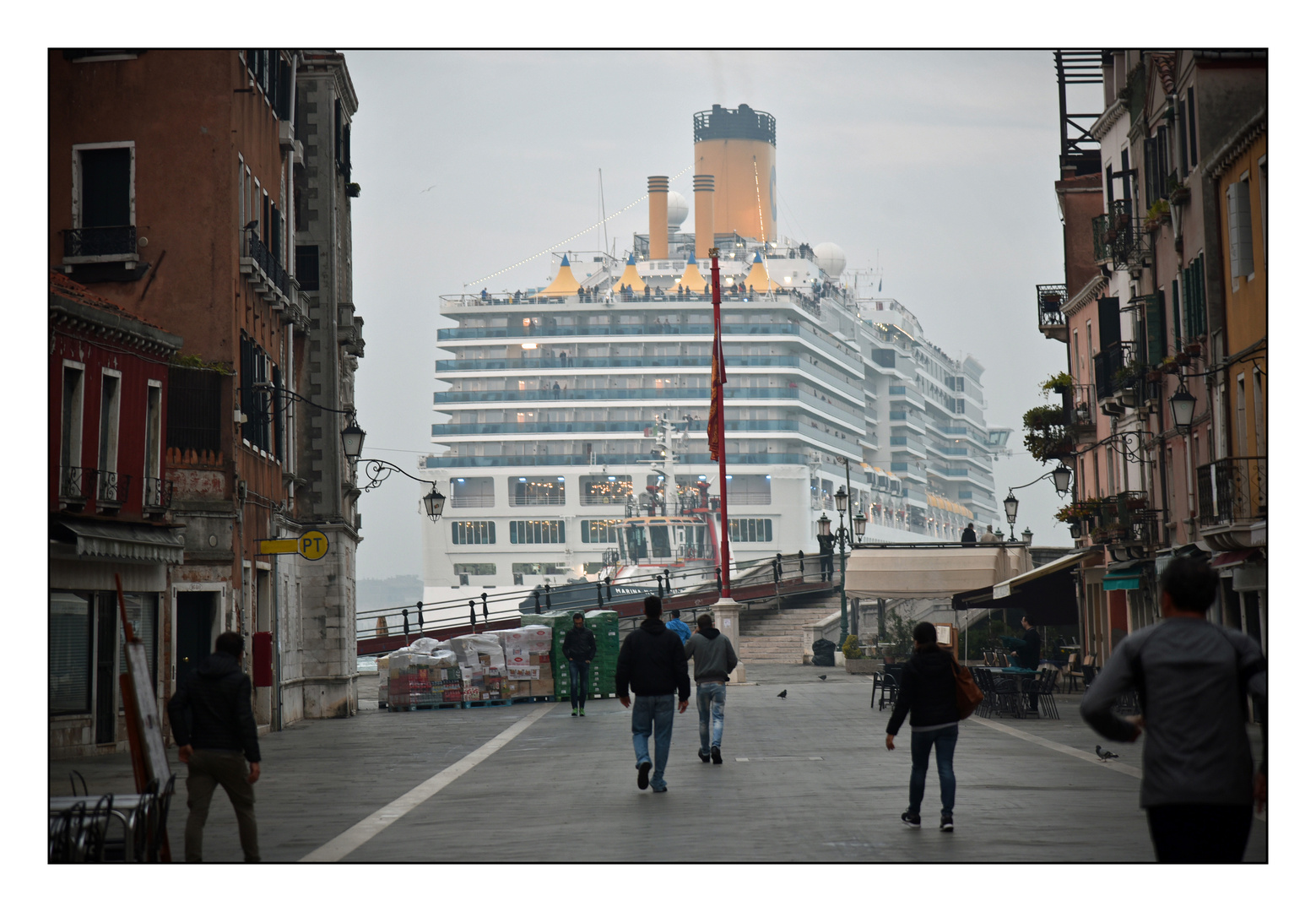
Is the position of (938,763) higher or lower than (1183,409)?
lower

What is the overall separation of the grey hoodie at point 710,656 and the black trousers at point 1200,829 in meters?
10.0

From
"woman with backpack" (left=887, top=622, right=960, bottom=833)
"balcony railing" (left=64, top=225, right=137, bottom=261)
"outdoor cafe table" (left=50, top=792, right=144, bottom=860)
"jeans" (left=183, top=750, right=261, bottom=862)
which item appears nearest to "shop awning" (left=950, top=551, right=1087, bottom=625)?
"balcony railing" (left=64, top=225, right=137, bottom=261)

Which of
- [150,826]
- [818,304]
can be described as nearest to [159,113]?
[150,826]

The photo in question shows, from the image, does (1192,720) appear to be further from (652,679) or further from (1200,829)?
(652,679)

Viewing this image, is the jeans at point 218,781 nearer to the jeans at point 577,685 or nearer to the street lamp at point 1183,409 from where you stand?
the street lamp at point 1183,409

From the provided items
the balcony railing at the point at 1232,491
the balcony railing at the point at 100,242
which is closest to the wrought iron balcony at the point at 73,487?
the balcony railing at the point at 100,242

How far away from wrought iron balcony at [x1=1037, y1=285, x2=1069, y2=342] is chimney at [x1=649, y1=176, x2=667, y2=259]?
93739 millimetres

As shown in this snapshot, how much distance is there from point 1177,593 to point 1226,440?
53.1 feet

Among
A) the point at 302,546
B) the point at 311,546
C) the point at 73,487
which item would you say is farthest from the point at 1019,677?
the point at 73,487

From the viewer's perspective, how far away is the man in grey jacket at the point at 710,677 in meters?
16.2

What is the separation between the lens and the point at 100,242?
66.8 feet

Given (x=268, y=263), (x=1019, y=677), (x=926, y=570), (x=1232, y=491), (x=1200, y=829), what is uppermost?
(x=268, y=263)

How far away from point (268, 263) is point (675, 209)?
115 m

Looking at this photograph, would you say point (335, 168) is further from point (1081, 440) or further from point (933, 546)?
point (1081, 440)
